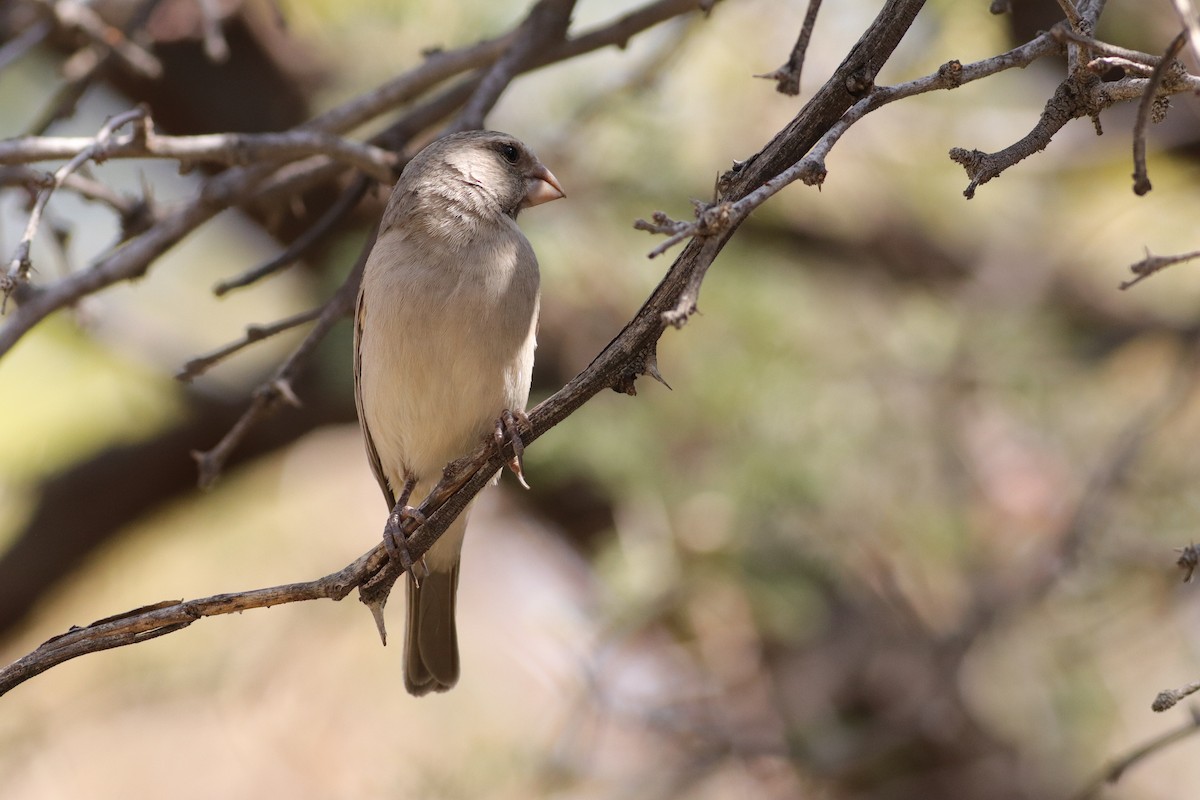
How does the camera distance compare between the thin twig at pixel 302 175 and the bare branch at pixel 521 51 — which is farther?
the bare branch at pixel 521 51

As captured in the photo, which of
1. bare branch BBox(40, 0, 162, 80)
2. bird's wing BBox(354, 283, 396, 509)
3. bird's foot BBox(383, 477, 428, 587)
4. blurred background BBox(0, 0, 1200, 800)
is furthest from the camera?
blurred background BBox(0, 0, 1200, 800)

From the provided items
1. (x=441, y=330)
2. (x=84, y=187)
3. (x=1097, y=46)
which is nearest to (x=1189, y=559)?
(x=1097, y=46)

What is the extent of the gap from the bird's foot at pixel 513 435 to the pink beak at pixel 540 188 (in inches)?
37.2

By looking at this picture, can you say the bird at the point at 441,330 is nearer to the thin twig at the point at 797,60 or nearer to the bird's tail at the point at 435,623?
the bird's tail at the point at 435,623

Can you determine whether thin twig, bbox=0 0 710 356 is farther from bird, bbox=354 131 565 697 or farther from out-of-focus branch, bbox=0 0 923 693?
out-of-focus branch, bbox=0 0 923 693

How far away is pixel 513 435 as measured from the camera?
2.81 metres

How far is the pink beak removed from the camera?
3.99 meters

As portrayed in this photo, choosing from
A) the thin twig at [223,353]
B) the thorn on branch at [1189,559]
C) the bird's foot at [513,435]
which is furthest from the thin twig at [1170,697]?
the thin twig at [223,353]

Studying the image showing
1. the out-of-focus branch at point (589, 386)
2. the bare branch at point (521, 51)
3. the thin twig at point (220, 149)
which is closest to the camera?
the out-of-focus branch at point (589, 386)

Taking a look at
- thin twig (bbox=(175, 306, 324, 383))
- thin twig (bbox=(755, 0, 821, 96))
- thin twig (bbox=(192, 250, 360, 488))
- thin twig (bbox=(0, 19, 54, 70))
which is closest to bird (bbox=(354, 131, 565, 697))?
thin twig (bbox=(192, 250, 360, 488))

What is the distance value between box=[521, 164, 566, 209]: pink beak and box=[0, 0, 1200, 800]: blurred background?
1158 millimetres

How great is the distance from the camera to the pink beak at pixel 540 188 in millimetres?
3986

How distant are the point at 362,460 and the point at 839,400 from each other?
10.6ft

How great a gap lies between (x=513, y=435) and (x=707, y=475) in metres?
2.88
